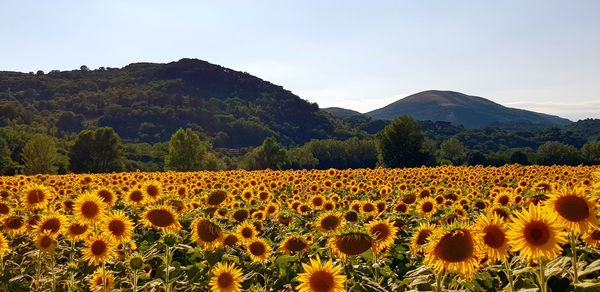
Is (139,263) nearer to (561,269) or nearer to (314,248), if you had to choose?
(314,248)

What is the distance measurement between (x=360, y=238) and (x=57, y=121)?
206 m

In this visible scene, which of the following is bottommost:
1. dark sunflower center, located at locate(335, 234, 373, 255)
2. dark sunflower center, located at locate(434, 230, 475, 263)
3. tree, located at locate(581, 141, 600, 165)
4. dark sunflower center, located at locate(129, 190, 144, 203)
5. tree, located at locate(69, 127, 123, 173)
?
tree, located at locate(69, 127, 123, 173)

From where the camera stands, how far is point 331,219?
7125 mm

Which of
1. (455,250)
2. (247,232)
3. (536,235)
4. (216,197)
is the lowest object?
(247,232)

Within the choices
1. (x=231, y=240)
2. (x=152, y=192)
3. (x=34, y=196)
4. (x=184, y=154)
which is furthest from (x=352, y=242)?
(x=184, y=154)

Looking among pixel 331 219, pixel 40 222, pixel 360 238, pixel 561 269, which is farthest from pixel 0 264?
pixel 561 269

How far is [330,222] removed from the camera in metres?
7.11

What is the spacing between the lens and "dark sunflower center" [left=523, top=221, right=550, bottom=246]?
3635mm

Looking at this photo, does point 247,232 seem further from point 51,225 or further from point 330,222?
point 51,225

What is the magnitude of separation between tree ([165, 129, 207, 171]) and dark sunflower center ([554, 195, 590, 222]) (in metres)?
75.2

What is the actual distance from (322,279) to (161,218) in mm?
3573

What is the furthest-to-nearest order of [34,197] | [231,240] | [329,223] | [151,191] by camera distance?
1. [151,191]
2. [34,197]
3. [231,240]
4. [329,223]

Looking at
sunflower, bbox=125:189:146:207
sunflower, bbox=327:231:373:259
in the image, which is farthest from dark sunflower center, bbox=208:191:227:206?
sunflower, bbox=327:231:373:259

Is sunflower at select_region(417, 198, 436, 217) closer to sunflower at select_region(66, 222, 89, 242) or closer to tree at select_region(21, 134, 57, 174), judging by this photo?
sunflower at select_region(66, 222, 89, 242)
